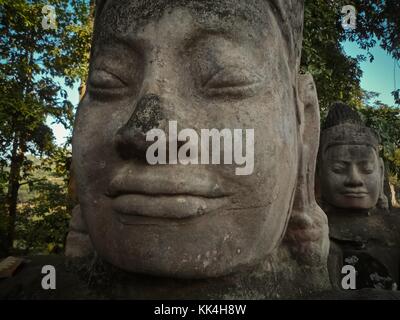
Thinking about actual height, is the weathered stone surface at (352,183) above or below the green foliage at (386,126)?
below

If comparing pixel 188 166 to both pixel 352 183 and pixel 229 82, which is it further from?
pixel 352 183

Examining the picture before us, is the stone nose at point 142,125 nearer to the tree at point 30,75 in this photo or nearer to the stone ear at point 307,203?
the stone ear at point 307,203

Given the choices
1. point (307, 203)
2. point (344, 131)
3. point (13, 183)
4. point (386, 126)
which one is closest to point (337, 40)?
point (386, 126)

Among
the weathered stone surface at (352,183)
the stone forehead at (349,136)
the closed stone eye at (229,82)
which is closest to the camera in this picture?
the closed stone eye at (229,82)

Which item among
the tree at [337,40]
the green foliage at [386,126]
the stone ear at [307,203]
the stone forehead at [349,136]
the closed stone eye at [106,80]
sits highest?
the tree at [337,40]

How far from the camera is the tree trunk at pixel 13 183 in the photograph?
6.77 meters

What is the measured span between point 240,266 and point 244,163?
391 mm

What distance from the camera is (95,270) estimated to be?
1.72 meters

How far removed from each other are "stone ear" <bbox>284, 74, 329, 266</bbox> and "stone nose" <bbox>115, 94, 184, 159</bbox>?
772mm

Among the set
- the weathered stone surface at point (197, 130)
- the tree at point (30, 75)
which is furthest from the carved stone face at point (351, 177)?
the tree at point (30, 75)

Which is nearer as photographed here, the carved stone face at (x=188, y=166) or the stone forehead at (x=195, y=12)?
the carved stone face at (x=188, y=166)

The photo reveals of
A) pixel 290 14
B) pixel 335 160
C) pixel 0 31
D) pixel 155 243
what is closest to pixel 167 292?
pixel 155 243

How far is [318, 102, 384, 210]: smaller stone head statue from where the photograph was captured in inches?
128

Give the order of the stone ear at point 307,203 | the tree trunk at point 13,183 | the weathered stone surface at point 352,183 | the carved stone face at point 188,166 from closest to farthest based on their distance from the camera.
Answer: the carved stone face at point 188,166
the stone ear at point 307,203
the weathered stone surface at point 352,183
the tree trunk at point 13,183
